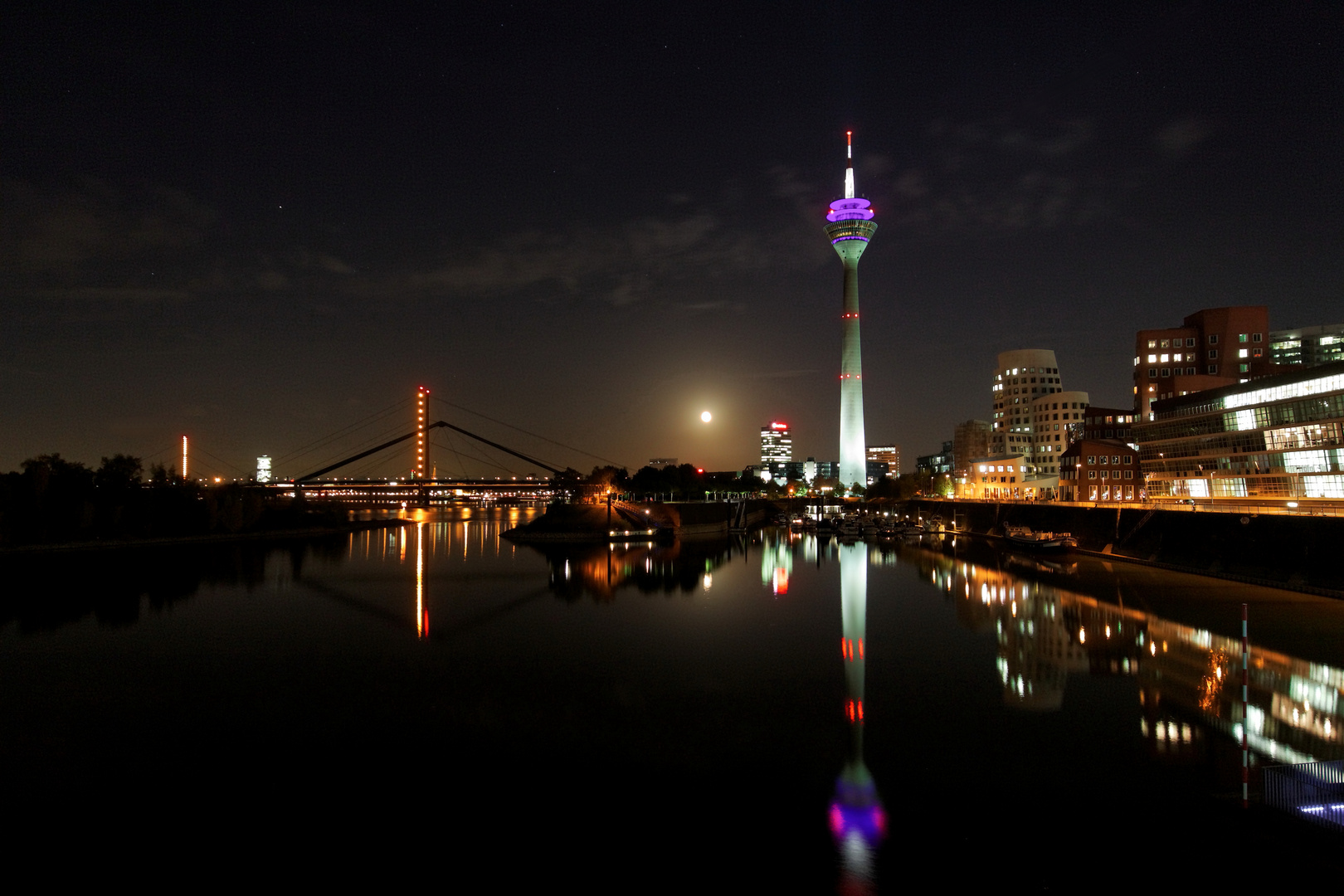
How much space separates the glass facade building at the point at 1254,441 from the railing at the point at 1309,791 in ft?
108

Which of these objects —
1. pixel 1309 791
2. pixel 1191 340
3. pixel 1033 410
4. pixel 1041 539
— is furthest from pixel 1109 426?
pixel 1309 791

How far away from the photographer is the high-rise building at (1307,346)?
2525 inches

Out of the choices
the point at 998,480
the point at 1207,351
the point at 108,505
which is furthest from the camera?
the point at 998,480

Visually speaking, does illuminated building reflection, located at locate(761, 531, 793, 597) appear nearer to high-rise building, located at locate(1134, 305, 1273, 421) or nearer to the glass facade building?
the glass facade building

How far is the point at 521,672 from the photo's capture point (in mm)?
13531

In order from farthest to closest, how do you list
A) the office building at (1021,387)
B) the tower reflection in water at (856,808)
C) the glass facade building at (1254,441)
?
the office building at (1021,387) < the glass facade building at (1254,441) < the tower reflection in water at (856,808)

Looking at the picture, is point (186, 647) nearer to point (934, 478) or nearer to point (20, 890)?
point (20, 890)

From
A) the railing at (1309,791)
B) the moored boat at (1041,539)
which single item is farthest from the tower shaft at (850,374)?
the railing at (1309,791)

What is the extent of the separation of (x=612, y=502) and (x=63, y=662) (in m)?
38.2

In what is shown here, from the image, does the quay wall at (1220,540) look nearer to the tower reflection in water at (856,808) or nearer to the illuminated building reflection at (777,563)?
the illuminated building reflection at (777,563)

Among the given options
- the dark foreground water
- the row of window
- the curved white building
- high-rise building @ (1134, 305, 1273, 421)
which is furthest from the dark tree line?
the curved white building

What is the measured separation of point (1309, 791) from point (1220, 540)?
877 inches

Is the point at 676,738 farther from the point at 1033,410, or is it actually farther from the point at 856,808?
the point at 1033,410

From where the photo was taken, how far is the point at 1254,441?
3747 cm
